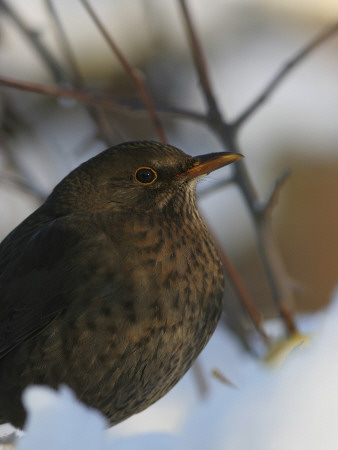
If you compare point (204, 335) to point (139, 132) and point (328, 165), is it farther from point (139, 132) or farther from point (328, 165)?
point (328, 165)

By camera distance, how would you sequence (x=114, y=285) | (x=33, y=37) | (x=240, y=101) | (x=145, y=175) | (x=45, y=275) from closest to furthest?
(x=114, y=285) < (x=45, y=275) < (x=145, y=175) < (x=33, y=37) < (x=240, y=101)

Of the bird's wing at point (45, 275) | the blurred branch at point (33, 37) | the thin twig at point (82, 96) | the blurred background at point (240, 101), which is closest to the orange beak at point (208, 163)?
the thin twig at point (82, 96)

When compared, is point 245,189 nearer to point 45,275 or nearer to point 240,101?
point 45,275

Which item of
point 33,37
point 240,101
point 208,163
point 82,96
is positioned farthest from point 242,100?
point 82,96

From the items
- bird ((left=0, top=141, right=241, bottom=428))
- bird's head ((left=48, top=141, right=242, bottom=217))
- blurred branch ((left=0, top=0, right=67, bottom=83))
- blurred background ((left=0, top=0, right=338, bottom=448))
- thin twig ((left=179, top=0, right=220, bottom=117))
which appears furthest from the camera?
blurred background ((left=0, top=0, right=338, bottom=448))

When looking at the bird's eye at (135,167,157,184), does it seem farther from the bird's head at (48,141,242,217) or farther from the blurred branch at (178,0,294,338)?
the blurred branch at (178,0,294,338)

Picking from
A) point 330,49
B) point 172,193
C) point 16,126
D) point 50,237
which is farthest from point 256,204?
point 330,49

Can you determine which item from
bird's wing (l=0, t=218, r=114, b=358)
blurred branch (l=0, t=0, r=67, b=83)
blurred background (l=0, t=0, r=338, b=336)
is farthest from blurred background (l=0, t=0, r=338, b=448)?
bird's wing (l=0, t=218, r=114, b=358)
